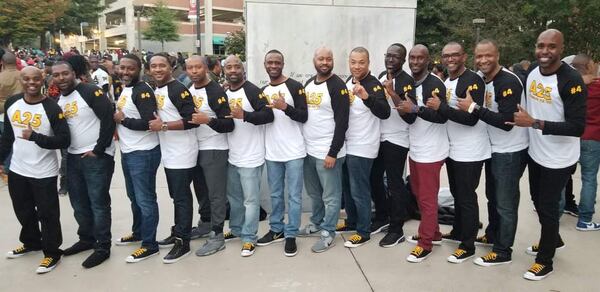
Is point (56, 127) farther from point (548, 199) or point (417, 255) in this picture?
point (548, 199)

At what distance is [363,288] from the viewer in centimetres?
387

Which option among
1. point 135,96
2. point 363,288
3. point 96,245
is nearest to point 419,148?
point 363,288

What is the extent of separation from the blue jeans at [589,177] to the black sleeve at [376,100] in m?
2.57

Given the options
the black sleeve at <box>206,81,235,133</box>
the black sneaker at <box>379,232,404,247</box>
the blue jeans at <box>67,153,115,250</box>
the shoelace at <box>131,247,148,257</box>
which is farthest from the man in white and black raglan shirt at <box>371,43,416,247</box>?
the blue jeans at <box>67,153,115,250</box>

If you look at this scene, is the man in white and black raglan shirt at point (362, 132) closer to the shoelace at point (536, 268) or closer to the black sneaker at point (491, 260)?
the black sneaker at point (491, 260)

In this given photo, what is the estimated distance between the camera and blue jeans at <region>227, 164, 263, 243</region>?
14.9ft

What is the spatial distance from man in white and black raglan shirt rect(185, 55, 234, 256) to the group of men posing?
0.04 feet

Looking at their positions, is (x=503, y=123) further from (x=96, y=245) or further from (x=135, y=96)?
(x=96, y=245)

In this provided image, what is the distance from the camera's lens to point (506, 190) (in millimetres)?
4141

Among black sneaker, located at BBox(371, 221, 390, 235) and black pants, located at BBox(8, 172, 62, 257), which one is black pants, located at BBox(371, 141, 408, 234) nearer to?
black sneaker, located at BBox(371, 221, 390, 235)

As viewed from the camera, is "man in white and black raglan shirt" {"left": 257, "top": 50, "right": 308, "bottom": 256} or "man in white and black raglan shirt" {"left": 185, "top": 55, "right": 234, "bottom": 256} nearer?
"man in white and black raglan shirt" {"left": 185, "top": 55, "right": 234, "bottom": 256}

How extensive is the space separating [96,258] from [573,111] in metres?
4.36

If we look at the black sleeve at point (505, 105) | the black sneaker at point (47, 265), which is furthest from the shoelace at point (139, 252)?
the black sleeve at point (505, 105)

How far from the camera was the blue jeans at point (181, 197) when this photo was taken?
437 cm
